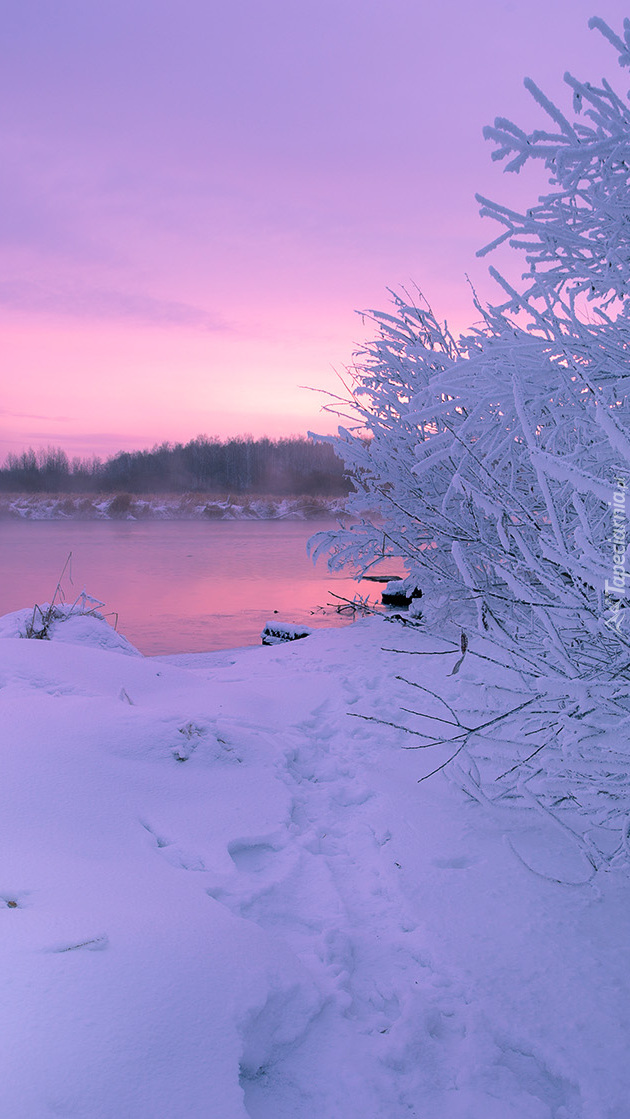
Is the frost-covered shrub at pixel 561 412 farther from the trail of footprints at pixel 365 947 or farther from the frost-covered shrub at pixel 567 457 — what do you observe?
the trail of footprints at pixel 365 947

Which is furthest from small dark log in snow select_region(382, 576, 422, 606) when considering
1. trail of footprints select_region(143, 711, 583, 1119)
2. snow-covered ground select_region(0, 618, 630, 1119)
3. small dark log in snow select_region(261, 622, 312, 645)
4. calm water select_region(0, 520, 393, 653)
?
trail of footprints select_region(143, 711, 583, 1119)

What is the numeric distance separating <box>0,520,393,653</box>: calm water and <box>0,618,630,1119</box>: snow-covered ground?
8.00 ft

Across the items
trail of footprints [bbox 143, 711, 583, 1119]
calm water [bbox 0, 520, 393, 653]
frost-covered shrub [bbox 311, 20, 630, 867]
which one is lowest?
calm water [bbox 0, 520, 393, 653]

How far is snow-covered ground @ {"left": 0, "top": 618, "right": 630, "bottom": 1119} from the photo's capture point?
1819 mm

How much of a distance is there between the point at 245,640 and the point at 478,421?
10.5 meters

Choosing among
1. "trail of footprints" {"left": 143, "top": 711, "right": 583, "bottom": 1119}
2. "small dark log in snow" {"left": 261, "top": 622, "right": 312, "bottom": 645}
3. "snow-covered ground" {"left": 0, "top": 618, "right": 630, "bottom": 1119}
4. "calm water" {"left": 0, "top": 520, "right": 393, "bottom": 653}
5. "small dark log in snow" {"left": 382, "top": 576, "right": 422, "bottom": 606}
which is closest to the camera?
"snow-covered ground" {"left": 0, "top": 618, "right": 630, "bottom": 1119}

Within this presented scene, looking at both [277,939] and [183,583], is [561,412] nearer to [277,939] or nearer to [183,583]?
[277,939]

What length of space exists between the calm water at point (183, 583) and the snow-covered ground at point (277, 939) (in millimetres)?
2439

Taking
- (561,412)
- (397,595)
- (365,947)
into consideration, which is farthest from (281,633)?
(561,412)

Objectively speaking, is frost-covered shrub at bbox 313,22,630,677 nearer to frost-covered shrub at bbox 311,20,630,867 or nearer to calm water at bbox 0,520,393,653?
frost-covered shrub at bbox 311,20,630,867

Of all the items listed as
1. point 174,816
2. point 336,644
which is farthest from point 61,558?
point 174,816

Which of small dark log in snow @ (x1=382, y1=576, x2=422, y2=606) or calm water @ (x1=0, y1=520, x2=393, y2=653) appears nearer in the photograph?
small dark log in snow @ (x1=382, y1=576, x2=422, y2=606)

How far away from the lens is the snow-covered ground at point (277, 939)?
1819mm

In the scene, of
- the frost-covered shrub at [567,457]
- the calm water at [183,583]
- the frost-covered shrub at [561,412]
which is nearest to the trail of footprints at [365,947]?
the frost-covered shrub at [567,457]
